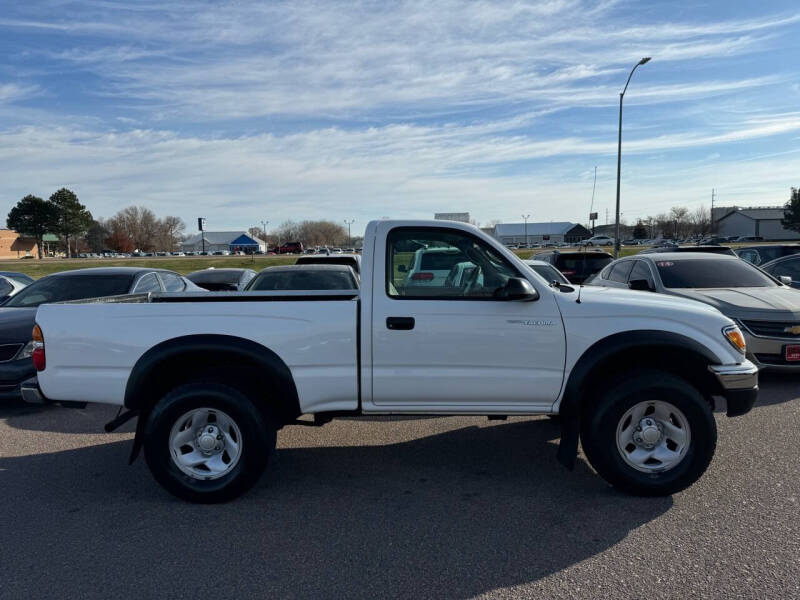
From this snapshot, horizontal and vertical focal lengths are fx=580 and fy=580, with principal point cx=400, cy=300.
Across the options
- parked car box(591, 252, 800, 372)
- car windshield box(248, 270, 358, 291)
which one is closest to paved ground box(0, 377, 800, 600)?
parked car box(591, 252, 800, 372)

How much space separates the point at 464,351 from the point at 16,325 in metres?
5.39

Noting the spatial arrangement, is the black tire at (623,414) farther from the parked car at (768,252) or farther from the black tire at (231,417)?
the parked car at (768,252)

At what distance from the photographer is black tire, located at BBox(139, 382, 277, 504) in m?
4.07

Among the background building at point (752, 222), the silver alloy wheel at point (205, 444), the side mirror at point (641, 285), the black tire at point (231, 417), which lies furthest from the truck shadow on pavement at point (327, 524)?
the background building at point (752, 222)

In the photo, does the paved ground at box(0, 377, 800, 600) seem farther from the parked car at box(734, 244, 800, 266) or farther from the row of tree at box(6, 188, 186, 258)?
the row of tree at box(6, 188, 186, 258)

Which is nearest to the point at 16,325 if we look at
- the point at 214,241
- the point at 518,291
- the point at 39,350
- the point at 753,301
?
the point at 39,350

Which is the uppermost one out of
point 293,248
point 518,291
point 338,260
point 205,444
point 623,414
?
point 293,248

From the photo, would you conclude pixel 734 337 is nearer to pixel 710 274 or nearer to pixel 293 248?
pixel 710 274

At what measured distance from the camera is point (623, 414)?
407 cm

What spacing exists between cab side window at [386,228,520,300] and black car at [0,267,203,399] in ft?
15.1

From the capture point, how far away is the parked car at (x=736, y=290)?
679cm

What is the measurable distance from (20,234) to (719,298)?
10701cm

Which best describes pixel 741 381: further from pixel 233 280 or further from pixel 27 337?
pixel 233 280

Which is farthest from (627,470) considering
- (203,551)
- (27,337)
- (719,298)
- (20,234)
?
(20,234)
